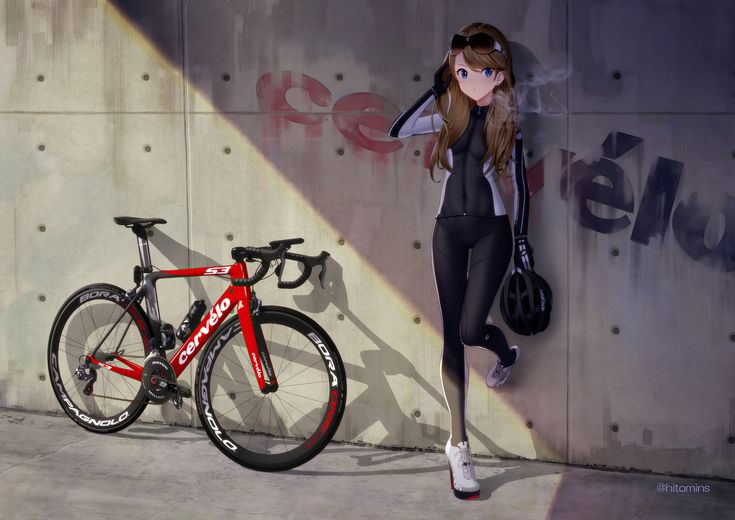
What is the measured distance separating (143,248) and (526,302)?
7.12 feet

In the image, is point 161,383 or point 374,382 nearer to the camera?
point 161,383

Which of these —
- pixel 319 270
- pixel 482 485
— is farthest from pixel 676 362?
pixel 319 270

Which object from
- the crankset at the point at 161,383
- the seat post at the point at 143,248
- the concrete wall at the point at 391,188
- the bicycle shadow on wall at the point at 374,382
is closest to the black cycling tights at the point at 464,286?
the concrete wall at the point at 391,188

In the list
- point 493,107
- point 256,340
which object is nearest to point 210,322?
point 256,340

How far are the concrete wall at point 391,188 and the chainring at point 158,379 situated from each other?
50 centimetres

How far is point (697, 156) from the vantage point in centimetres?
470

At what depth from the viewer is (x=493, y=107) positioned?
4793 millimetres

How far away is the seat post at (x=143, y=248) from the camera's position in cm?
518

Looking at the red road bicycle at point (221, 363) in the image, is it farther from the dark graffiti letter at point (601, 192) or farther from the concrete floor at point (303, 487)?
the dark graffiti letter at point (601, 192)

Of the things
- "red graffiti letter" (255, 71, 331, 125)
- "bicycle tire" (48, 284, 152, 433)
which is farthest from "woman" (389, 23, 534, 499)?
"bicycle tire" (48, 284, 152, 433)

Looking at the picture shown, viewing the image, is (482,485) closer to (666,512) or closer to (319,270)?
(666,512)

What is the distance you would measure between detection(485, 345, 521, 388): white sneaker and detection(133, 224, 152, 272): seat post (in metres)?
2.02

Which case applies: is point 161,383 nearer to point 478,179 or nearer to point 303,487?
point 303,487

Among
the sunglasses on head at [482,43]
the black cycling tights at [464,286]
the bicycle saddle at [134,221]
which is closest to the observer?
the sunglasses on head at [482,43]
